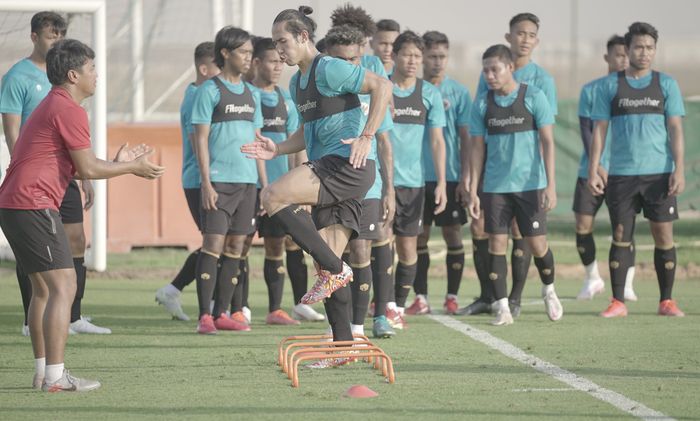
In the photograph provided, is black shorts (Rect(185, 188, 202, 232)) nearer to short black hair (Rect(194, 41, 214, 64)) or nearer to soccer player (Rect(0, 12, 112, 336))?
soccer player (Rect(0, 12, 112, 336))

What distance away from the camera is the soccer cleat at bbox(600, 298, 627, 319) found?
1147cm

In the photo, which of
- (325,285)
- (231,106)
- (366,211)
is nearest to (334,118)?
(325,285)

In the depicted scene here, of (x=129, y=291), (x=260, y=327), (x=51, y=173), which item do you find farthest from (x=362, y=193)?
(x=129, y=291)

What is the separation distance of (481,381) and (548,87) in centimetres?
491

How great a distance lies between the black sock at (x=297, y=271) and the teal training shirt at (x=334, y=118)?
10.7ft

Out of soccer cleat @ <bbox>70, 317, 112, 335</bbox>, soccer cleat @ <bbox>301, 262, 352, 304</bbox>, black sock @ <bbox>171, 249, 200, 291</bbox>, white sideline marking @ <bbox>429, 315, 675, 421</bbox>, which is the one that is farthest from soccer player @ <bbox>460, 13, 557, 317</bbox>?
soccer cleat @ <bbox>301, 262, 352, 304</bbox>

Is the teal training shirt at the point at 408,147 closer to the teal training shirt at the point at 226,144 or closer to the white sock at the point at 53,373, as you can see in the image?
the teal training shirt at the point at 226,144

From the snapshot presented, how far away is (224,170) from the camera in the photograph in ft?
34.4

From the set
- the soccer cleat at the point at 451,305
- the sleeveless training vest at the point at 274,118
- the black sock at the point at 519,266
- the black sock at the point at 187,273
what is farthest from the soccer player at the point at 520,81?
the black sock at the point at 187,273

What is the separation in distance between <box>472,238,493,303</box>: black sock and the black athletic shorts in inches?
153

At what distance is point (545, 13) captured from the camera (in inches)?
963

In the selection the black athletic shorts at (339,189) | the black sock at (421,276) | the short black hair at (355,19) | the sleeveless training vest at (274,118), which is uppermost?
the short black hair at (355,19)

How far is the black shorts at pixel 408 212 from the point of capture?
11273 millimetres

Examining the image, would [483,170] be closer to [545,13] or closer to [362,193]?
[362,193]
